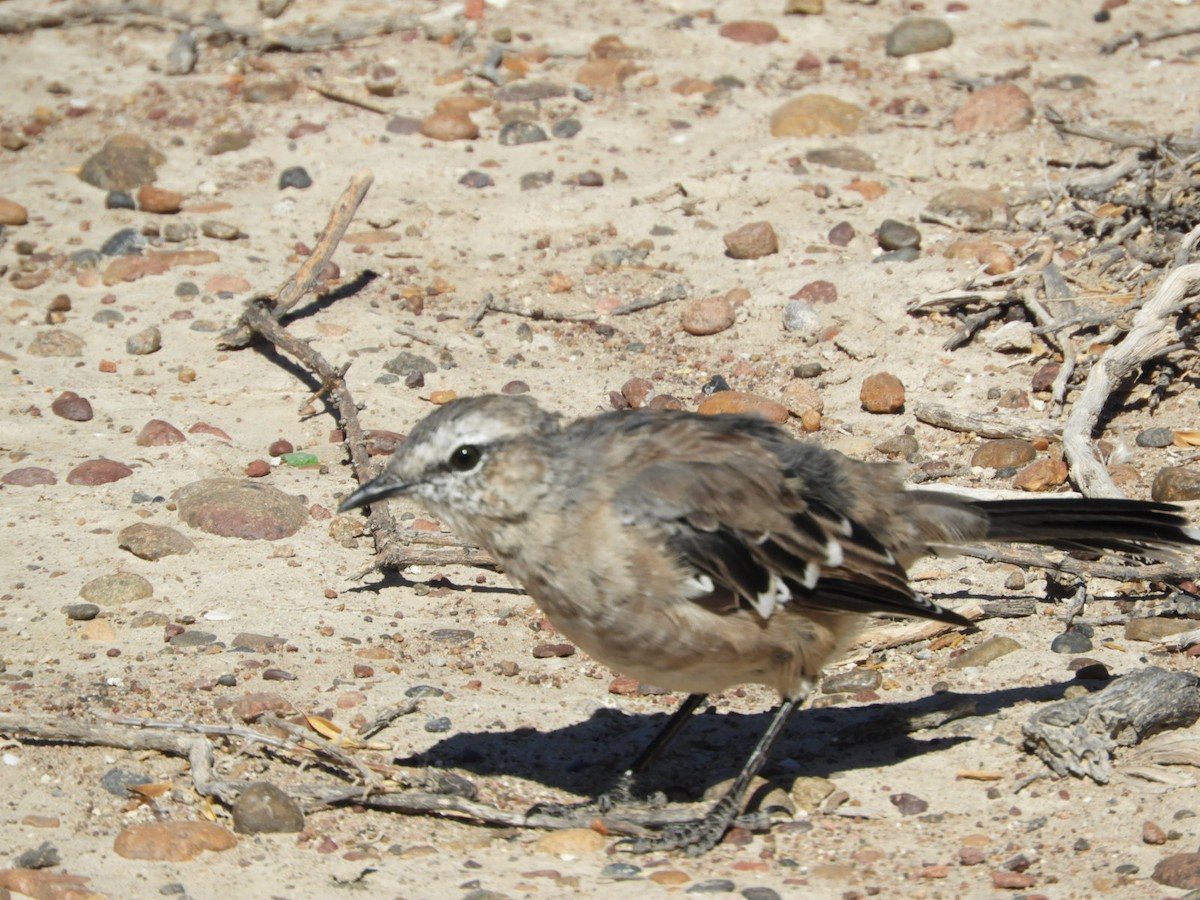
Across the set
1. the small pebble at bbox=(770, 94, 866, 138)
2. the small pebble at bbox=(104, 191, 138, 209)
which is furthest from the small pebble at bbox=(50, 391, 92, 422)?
the small pebble at bbox=(770, 94, 866, 138)

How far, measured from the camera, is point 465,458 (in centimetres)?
544

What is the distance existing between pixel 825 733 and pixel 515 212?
490 cm

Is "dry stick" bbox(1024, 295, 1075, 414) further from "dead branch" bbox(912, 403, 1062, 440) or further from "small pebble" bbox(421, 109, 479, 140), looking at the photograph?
"small pebble" bbox(421, 109, 479, 140)

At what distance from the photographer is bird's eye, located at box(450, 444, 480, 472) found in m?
5.43

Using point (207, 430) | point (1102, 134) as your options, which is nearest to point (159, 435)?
point (207, 430)

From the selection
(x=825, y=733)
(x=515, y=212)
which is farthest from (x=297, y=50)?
(x=825, y=733)

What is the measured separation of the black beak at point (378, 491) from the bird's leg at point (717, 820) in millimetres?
1541

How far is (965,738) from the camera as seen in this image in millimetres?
6020

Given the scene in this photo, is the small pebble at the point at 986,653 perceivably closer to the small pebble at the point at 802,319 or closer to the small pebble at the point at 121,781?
the small pebble at the point at 802,319

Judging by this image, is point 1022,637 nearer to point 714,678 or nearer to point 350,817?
point 714,678

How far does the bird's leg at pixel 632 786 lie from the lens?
5754 mm

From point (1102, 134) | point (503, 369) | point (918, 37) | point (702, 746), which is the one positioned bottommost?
point (702, 746)

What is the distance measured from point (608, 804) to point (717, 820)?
0.43 metres

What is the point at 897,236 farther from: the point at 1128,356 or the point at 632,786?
the point at 632,786
